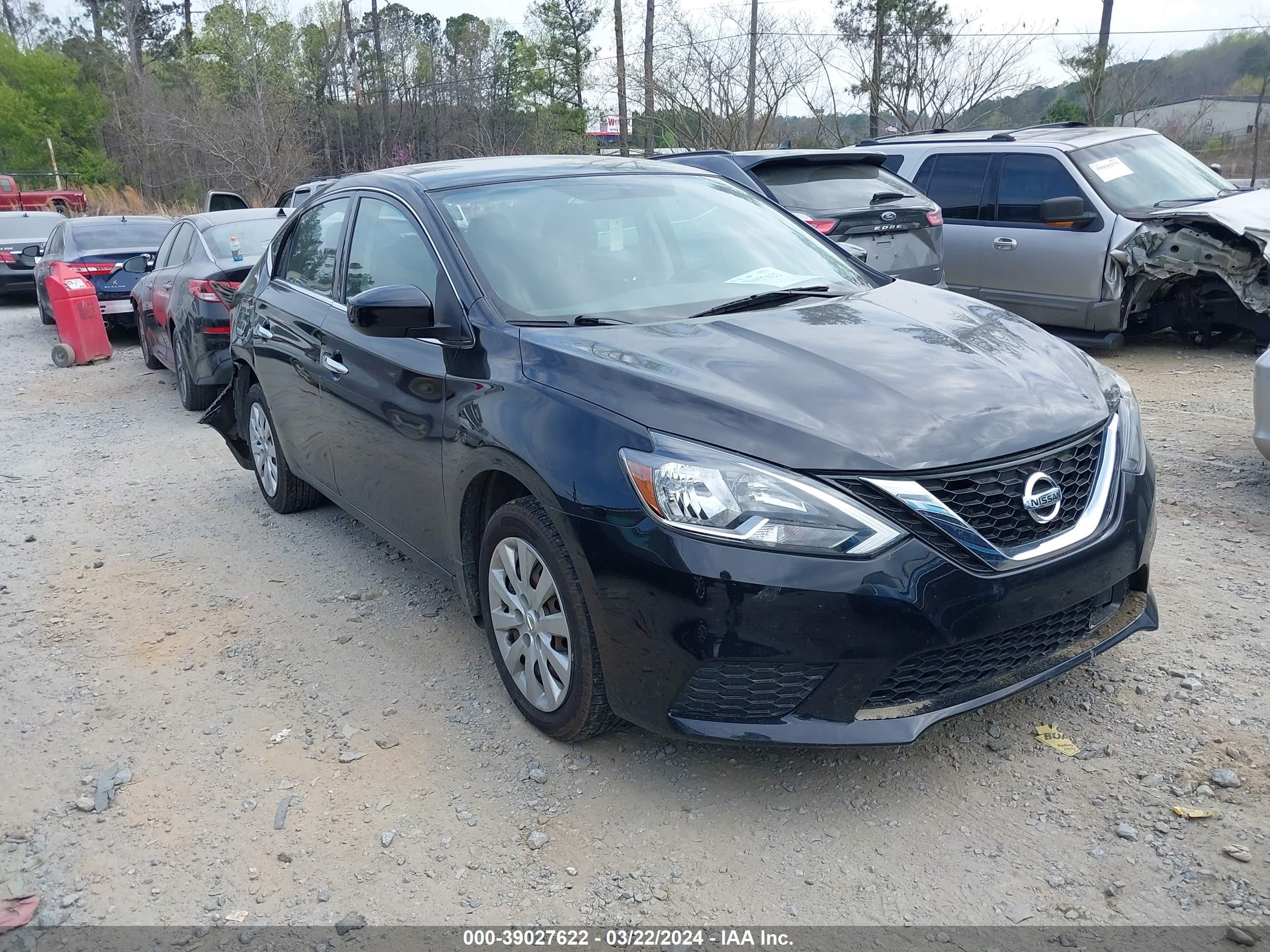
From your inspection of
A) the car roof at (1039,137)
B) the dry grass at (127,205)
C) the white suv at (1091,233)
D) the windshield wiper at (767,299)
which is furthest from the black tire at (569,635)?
the dry grass at (127,205)

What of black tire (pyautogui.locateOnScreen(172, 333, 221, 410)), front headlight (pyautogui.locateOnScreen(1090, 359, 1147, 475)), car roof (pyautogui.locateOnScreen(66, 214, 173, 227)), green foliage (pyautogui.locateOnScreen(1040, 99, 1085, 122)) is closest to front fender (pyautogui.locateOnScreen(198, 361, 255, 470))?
black tire (pyautogui.locateOnScreen(172, 333, 221, 410))

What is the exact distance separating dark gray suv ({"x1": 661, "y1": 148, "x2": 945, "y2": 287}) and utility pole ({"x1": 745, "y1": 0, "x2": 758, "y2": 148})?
17137mm

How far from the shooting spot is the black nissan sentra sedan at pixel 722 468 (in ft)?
8.68

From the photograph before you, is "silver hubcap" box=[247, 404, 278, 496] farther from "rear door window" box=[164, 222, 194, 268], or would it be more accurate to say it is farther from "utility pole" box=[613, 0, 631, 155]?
"utility pole" box=[613, 0, 631, 155]

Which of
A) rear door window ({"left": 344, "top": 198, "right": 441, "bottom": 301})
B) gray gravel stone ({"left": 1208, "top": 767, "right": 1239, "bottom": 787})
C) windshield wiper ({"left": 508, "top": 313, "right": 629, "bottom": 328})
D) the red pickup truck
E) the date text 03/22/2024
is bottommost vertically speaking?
the date text 03/22/2024

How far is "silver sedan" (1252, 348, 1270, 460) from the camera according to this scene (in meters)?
4.57

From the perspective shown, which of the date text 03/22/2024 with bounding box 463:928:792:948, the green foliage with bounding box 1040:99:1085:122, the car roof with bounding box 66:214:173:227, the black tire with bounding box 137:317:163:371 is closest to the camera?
the date text 03/22/2024 with bounding box 463:928:792:948

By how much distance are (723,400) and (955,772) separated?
1280 mm

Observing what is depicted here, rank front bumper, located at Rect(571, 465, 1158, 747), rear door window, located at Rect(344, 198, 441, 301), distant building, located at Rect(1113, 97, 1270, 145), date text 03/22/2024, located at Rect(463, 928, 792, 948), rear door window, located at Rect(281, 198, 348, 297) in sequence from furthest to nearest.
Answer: distant building, located at Rect(1113, 97, 1270, 145) → rear door window, located at Rect(281, 198, 348, 297) → rear door window, located at Rect(344, 198, 441, 301) → front bumper, located at Rect(571, 465, 1158, 747) → date text 03/22/2024, located at Rect(463, 928, 792, 948)

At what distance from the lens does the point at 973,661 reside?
282cm

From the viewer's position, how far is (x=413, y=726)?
11.6ft

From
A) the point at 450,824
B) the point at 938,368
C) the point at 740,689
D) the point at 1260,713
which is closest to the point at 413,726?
the point at 450,824

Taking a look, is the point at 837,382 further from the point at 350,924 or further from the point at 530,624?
the point at 350,924

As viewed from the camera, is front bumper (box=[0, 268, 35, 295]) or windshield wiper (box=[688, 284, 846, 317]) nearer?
windshield wiper (box=[688, 284, 846, 317])
